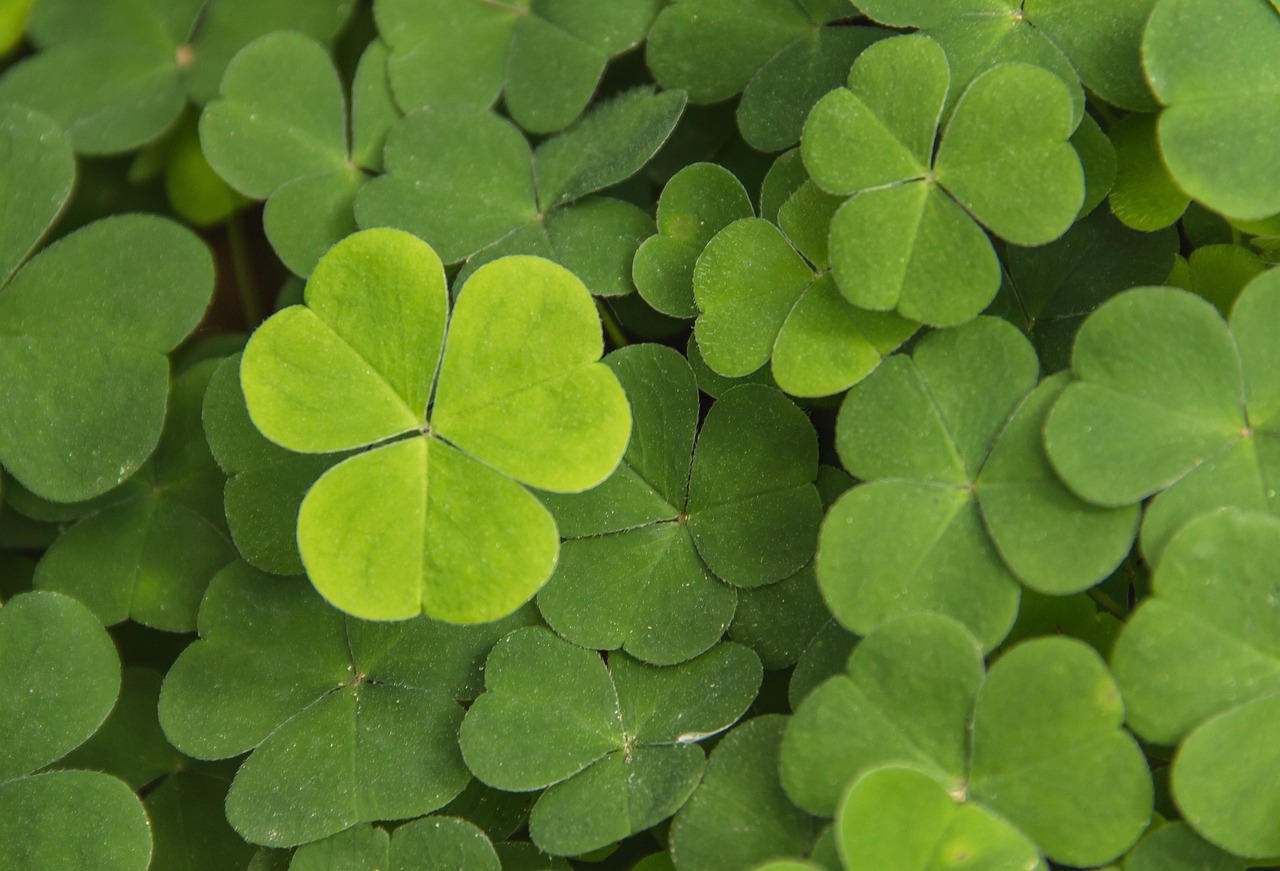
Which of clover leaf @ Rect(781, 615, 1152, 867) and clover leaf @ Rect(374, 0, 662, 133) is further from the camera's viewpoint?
clover leaf @ Rect(374, 0, 662, 133)

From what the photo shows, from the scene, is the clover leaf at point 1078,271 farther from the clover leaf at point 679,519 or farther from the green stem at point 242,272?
the green stem at point 242,272

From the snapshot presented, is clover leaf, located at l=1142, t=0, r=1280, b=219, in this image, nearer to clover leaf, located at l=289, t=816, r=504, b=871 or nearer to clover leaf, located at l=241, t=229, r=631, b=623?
clover leaf, located at l=241, t=229, r=631, b=623

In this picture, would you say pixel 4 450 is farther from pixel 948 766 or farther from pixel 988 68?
pixel 988 68

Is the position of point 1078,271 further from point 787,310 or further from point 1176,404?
point 787,310

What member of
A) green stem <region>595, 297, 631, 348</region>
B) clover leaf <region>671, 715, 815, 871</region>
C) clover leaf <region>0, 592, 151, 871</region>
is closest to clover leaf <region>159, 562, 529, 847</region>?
clover leaf <region>0, 592, 151, 871</region>

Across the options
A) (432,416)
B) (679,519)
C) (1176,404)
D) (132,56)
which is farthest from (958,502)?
(132,56)

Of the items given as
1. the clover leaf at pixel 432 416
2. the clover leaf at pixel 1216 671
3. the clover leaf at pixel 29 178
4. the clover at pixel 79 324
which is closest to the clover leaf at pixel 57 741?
the clover at pixel 79 324
